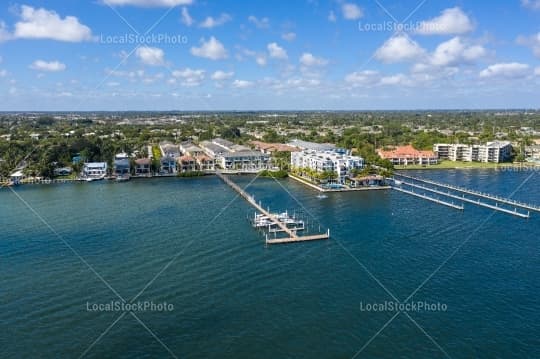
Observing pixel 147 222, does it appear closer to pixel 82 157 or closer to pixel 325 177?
pixel 325 177

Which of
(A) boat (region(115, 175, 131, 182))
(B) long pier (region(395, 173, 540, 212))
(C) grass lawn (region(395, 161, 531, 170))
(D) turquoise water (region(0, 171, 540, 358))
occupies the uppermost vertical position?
(C) grass lawn (region(395, 161, 531, 170))

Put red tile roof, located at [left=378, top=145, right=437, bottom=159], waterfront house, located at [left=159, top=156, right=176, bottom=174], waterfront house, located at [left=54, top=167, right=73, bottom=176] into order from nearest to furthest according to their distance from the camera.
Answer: waterfront house, located at [left=54, top=167, right=73, bottom=176]
waterfront house, located at [left=159, top=156, right=176, bottom=174]
red tile roof, located at [left=378, top=145, right=437, bottom=159]

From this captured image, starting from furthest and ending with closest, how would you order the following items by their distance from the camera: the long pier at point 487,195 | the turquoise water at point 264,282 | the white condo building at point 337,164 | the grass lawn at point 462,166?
the grass lawn at point 462,166 → the white condo building at point 337,164 → the long pier at point 487,195 → the turquoise water at point 264,282

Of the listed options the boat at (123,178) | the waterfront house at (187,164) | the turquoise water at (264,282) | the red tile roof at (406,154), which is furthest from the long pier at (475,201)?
the boat at (123,178)

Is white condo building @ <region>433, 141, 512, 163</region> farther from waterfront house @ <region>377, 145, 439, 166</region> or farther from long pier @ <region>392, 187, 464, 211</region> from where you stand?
long pier @ <region>392, 187, 464, 211</region>

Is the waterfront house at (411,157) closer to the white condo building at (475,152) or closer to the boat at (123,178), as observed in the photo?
the white condo building at (475,152)

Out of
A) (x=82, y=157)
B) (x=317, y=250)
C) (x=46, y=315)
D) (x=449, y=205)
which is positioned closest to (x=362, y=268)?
(x=317, y=250)

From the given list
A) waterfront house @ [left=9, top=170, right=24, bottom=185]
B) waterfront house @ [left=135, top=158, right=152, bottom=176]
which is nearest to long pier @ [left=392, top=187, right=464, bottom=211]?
waterfront house @ [left=135, top=158, right=152, bottom=176]
